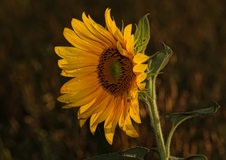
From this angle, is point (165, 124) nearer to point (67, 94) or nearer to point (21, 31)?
point (67, 94)

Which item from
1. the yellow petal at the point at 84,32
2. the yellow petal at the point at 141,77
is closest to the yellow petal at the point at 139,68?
the yellow petal at the point at 141,77

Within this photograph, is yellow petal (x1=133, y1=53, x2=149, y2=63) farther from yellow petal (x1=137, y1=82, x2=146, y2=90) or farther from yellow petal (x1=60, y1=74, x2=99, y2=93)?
yellow petal (x1=60, y1=74, x2=99, y2=93)

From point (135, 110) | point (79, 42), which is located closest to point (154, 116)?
point (135, 110)

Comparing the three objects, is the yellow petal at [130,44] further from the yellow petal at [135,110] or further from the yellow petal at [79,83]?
the yellow petal at [79,83]

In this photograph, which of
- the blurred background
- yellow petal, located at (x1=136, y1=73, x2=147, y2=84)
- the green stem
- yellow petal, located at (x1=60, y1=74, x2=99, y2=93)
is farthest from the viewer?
the blurred background

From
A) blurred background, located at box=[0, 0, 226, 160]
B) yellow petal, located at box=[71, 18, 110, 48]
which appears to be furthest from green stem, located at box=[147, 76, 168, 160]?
blurred background, located at box=[0, 0, 226, 160]

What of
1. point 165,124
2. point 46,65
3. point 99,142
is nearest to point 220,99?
point 165,124
